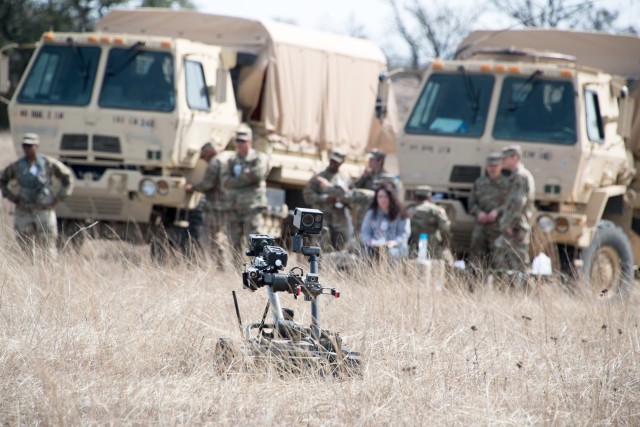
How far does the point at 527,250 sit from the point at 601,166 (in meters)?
1.37

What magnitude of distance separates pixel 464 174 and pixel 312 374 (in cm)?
542

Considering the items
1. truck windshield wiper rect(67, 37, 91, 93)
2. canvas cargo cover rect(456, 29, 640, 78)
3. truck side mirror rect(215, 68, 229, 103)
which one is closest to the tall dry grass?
truck windshield wiper rect(67, 37, 91, 93)

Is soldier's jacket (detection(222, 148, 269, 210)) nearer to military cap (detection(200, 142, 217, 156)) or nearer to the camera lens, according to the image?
military cap (detection(200, 142, 217, 156))

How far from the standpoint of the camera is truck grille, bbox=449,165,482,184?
11227mm

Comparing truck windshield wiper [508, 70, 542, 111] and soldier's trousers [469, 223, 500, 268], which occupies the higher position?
truck windshield wiper [508, 70, 542, 111]

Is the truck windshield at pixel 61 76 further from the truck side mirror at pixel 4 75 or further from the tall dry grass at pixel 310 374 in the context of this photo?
the tall dry grass at pixel 310 374

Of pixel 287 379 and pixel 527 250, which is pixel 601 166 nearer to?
pixel 527 250

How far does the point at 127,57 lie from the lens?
484 inches

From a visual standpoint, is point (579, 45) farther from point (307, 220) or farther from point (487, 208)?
point (307, 220)

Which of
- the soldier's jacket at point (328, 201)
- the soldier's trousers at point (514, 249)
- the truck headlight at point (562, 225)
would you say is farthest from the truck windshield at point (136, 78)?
the truck headlight at point (562, 225)

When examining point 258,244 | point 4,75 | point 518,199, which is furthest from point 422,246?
point 4,75

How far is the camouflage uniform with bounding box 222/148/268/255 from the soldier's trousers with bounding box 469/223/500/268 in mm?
2341

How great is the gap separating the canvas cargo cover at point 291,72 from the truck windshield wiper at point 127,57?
1.49 meters

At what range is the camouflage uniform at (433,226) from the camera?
10.7 m
